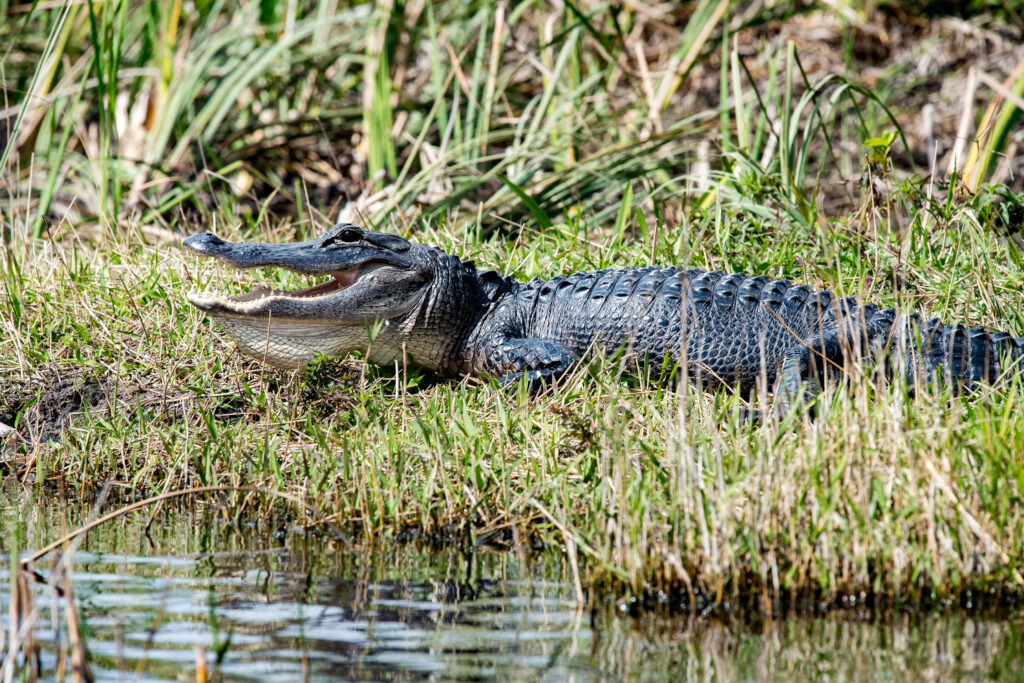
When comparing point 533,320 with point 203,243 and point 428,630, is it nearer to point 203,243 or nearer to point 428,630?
point 203,243

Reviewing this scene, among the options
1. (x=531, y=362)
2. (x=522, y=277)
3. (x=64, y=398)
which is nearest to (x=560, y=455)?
(x=531, y=362)

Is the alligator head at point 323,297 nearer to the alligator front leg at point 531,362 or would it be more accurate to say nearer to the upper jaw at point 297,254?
the upper jaw at point 297,254

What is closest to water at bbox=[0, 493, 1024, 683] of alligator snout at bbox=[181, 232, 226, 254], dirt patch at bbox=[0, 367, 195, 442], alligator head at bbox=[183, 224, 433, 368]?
dirt patch at bbox=[0, 367, 195, 442]

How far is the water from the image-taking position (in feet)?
7.94

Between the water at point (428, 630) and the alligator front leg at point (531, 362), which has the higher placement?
the alligator front leg at point (531, 362)

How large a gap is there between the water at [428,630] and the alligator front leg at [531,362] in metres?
1.38

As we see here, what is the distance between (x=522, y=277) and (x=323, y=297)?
113 centimetres

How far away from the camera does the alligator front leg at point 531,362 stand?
464 centimetres

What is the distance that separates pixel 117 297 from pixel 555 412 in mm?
2336

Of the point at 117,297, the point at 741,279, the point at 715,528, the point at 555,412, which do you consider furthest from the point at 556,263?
the point at 715,528

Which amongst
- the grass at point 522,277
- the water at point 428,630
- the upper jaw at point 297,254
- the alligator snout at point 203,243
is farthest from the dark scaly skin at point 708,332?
the water at point 428,630

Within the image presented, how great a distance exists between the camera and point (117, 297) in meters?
5.36

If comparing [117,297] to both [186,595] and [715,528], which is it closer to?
[186,595]

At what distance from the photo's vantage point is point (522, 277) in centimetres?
559
